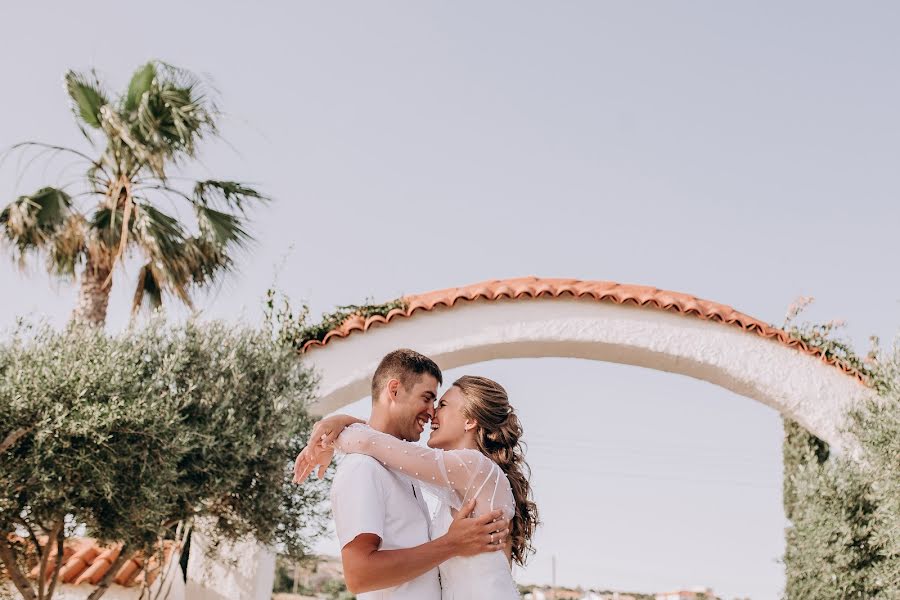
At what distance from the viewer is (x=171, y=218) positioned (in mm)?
12031

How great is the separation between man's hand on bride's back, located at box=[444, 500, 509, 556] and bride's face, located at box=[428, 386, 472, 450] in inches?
14.7

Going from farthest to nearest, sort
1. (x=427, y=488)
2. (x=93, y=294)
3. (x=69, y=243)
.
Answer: (x=69, y=243)
(x=93, y=294)
(x=427, y=488)

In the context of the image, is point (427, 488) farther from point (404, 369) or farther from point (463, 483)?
point (404, 369)

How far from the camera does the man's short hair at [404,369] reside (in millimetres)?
3688

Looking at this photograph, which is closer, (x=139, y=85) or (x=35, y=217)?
(x=35, y=217)

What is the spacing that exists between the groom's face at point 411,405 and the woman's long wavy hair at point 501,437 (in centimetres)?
13

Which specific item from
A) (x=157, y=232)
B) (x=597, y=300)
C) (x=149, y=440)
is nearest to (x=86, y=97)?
(x=157, y=232)

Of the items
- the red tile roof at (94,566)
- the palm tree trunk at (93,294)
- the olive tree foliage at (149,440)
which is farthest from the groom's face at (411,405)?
A: the palm tree trunk at (93,294)

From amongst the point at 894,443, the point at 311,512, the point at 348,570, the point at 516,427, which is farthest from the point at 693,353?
the point at 348,570

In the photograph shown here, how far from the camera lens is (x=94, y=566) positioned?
11.6 metres

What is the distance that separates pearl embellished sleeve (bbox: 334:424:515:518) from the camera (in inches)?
131

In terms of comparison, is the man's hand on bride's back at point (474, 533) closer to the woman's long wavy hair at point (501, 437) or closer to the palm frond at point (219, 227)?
the woman's long wavy hair at point (501, 437)

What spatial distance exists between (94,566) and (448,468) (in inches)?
385

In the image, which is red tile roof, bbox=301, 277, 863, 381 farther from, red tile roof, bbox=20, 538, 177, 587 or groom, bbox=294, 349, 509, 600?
groom, bbox=294, 349, 509, 600
